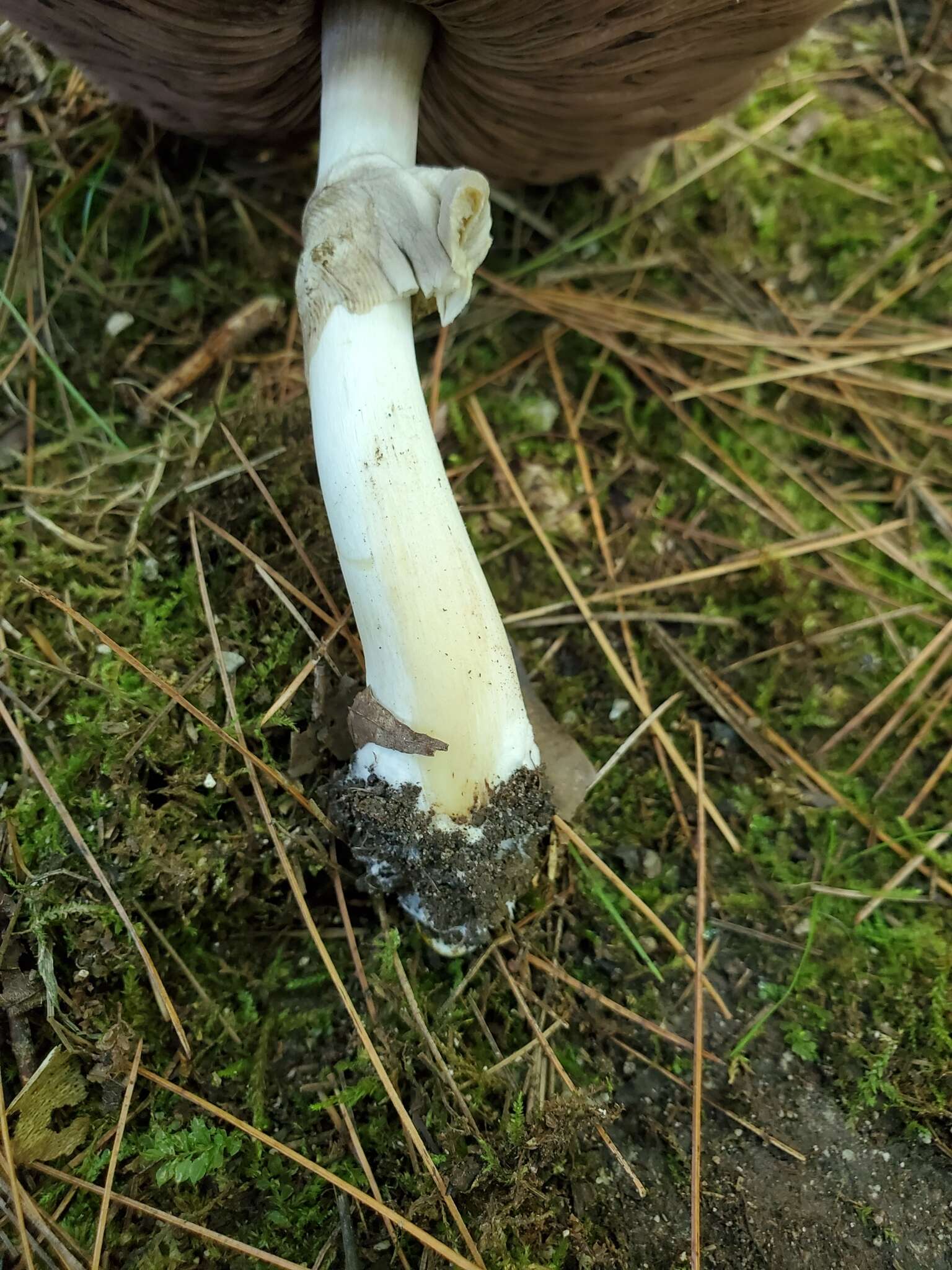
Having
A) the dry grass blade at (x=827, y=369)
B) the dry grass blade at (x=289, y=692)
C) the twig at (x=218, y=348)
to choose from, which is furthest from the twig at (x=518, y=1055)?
the twig at (x=218, y=348)

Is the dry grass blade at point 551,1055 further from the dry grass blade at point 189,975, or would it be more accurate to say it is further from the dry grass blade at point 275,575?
the dry grass blade at point 275,575

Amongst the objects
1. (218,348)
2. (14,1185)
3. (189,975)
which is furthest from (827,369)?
(14,1185)

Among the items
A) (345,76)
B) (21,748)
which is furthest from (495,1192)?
(345,76)

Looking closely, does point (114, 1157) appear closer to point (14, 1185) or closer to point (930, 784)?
point (14, 1185)

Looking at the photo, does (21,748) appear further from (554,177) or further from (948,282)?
(948,282)

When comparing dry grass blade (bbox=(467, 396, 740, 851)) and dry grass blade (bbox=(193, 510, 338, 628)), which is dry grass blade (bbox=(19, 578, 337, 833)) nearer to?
dry grass blade (bbox=(193, 510, 338, 628))

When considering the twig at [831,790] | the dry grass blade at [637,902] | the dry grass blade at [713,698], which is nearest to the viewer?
the dry grass blade at [637,902]
